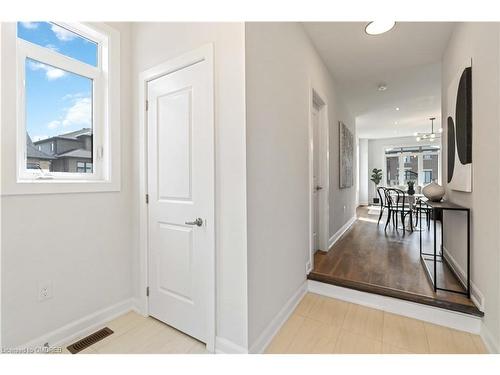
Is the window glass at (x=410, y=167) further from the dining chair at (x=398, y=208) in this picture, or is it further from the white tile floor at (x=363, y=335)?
the white tile floor at (x=363, y=335)

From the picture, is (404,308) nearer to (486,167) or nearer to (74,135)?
(486,167)

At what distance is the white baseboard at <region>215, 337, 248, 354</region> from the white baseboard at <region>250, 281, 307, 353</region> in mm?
73

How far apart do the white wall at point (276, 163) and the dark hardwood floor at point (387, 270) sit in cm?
49

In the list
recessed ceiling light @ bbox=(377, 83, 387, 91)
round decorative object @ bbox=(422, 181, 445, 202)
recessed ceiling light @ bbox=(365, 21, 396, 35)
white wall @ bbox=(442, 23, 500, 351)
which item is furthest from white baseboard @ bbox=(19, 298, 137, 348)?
recessed ceiling light @ bbox=(377, 83, 387, 91)

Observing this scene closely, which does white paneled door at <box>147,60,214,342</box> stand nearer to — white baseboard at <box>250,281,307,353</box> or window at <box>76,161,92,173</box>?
white baseboard at <box>250,281,307,353</box>

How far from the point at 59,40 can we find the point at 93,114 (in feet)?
1.81

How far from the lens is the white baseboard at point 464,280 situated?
67.0 inches

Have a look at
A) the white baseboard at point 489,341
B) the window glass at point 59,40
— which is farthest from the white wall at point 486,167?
the window glass at point 59,40

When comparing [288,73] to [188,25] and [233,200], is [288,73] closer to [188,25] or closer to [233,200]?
[188,25]

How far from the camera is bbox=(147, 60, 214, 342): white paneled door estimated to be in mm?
1573

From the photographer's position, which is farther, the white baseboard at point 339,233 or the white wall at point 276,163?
the white baseboard at point 339,233

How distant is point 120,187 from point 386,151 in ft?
30.9

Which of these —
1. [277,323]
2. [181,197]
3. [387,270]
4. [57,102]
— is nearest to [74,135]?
[57,102]

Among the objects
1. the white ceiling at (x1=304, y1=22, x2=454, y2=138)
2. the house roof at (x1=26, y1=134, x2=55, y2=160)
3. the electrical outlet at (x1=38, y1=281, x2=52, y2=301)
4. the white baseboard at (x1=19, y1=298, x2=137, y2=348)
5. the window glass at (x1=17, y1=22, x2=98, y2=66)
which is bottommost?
the white baseboard at (x1=19, y1=298, x2=137, y2=348)
